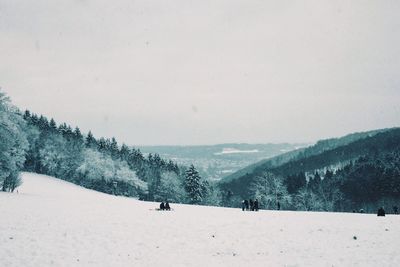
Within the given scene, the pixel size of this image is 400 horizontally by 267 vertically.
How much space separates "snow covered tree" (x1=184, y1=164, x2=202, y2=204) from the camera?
103125 mm

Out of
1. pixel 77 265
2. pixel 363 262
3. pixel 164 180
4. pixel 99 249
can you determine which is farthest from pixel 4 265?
pixel 164 180

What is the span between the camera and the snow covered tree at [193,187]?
103 metres

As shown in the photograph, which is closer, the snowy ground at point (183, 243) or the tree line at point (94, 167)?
the snowy ground at point (183, 243)

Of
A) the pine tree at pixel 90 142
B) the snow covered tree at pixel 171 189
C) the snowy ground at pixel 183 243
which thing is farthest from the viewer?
the pine tree at pixel 90 142

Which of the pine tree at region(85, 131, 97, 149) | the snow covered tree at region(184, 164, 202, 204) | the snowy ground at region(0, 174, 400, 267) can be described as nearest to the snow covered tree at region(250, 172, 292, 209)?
the snow covered tree at region(184, 164, 202, 204)

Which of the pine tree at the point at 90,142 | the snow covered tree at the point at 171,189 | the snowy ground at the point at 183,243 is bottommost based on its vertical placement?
the snowy ground at the point at 183,243

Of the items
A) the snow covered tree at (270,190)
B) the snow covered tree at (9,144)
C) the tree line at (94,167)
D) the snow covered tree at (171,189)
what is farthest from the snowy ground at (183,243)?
the snow covered tree at (171,189)

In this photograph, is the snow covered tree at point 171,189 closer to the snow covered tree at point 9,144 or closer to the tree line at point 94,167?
the tree line at point 94,167

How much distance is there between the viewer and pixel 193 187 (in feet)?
341

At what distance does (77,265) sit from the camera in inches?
622

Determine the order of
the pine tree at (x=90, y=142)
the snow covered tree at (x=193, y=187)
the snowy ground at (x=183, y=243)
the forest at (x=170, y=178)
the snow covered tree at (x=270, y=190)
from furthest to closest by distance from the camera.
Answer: the pine tree at (x=90, y=142)
the forest at (x=170, y=178)
the snow covered tree at (x=270, y=190)
the snow covered tree at (x=193, y=187)
the snowy ground at (x=183, y=243)

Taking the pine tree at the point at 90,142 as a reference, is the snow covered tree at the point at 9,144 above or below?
below

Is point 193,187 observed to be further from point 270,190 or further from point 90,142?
point 90,142

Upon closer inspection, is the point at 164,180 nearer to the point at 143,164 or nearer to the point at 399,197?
the point at 143,164
